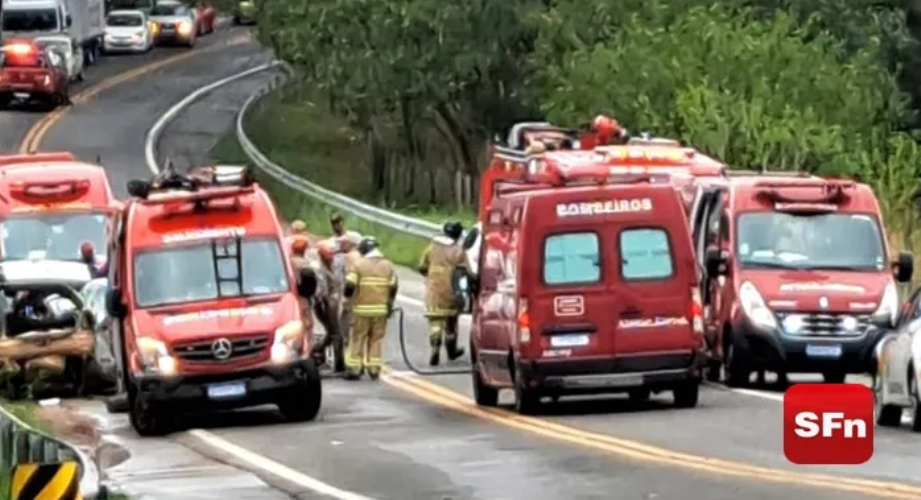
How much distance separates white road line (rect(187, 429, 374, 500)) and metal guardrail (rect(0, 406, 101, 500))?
6.89ft

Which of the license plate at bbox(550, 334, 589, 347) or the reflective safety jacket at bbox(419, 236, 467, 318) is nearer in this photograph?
the license plate at bbox(550, 334, 589, 347)

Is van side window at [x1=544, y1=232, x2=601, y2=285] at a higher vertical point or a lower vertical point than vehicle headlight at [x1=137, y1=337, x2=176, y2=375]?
higher

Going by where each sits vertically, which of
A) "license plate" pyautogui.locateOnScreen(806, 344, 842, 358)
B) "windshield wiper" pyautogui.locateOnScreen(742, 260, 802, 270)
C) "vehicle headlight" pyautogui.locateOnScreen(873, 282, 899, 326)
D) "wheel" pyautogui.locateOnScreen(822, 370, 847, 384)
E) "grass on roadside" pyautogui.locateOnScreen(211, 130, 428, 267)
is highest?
"windshield wiper" pyautogui.locateOnScreen(742, 260, 802, 270)

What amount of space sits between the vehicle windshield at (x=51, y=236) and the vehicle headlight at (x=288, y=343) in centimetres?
903

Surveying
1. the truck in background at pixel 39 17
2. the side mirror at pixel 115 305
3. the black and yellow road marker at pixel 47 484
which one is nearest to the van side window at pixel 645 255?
the side mirror at pixel 115 305

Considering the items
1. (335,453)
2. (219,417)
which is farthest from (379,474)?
(219,417)

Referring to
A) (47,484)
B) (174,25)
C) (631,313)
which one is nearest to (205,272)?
(631,313)

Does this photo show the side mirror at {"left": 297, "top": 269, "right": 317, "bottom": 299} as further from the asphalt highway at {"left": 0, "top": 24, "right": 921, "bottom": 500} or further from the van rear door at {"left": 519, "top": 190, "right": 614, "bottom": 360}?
the van rear door at {"left": 519, "top": 190, "right": 614, "bottom": 360}

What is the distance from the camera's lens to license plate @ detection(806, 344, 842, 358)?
94.0 ft

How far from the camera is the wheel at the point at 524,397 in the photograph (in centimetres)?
2631

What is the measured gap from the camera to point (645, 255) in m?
26.2

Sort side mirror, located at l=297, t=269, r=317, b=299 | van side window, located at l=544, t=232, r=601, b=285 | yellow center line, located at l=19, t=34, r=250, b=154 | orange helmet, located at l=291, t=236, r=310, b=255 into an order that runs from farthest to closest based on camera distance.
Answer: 1. yellow center line, located at l=19, t=34, r=250, b=154
2. orange helmet, located at l=291, t=236, r=310, b=255
3. side mirror, located at l=297, t=269, r=317, b=299
4. van side window, located at l=544, t=232, r=601, b=285

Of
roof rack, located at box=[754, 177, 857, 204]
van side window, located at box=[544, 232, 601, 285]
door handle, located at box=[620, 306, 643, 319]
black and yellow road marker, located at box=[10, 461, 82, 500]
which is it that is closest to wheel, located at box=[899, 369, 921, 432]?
door handle, located at box=[620, 306, 643, 319]

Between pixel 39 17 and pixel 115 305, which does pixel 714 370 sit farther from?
pixel 39 17
